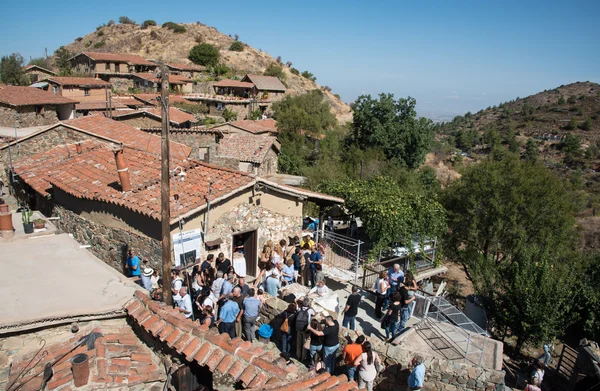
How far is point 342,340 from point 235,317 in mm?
2388

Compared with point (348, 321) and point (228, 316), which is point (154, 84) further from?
point (228, 316)

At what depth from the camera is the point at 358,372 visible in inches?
324

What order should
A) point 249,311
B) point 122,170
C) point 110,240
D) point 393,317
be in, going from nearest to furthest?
point 249,311
point 393,317
point 122,170
point 110,240

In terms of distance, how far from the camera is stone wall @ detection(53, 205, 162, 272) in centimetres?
1184

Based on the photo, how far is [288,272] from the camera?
40.1 feet

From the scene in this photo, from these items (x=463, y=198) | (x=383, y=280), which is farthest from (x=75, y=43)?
(x=383, y=280)

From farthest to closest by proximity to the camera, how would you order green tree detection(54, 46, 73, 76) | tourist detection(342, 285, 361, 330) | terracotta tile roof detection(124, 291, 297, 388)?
green tree detection(54, 46, 73, 76) → tourist detection(342, 285, 361, 330) → terracotta tile roof detection(124, 291, 297, 388)

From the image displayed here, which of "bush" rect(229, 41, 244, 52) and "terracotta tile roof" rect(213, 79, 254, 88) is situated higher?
"bush" rect(229, 41, 244, 52)

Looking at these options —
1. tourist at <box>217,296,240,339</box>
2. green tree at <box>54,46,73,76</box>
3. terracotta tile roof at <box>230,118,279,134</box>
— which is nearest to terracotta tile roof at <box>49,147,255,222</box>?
tourist at <box>217,296,240,339</box>

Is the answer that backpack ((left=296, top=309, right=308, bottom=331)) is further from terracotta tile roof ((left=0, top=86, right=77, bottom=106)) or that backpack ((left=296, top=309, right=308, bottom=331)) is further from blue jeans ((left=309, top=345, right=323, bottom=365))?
terracotta tile roof ((left=0, top=86, right=77, bottom=106))

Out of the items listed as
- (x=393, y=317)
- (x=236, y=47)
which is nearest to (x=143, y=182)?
(x=393, y=317)

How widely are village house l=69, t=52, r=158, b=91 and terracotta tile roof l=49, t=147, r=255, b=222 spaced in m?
50.2

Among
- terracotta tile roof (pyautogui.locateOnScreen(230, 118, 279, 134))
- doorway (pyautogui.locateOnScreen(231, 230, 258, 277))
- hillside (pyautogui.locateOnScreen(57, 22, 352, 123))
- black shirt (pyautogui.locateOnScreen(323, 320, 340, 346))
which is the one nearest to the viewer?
black shirt (pyautogui.locateOnScreen(323, 320, 340, 346))

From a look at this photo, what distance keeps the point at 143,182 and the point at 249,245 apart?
3804 mm
